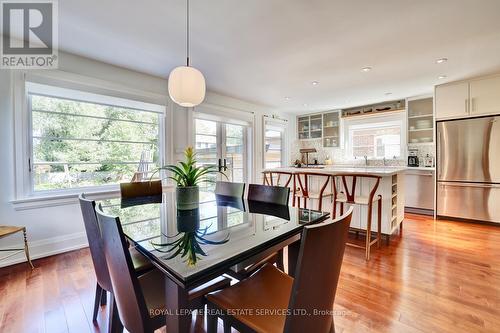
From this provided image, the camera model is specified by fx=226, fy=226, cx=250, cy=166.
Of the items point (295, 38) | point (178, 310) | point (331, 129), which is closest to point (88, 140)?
point (295, 38)

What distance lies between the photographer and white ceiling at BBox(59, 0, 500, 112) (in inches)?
74.2

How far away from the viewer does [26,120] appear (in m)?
2.50

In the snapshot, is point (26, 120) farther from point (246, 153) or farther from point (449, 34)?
point (449, 34)

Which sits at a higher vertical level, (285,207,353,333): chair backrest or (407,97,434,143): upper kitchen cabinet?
(407,97,434,143): upper kitchen cabinet

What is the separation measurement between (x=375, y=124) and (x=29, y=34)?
5966 millimetres

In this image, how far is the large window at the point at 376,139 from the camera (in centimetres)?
503

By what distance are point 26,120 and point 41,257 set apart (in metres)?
1.55

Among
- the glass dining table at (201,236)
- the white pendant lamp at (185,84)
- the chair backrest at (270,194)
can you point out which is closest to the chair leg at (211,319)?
the glass dining table at (201,236)

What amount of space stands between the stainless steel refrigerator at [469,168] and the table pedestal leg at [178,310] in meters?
4.76

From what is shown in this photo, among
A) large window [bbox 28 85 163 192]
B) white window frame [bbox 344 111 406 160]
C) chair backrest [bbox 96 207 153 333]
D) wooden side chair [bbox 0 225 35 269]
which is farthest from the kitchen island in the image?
wooden side chair [bbox 0 225 35 269]

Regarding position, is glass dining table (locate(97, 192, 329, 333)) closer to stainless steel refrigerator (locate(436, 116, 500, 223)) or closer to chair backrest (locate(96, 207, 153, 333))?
chair backrest (locate(96, 207, 153, 333))

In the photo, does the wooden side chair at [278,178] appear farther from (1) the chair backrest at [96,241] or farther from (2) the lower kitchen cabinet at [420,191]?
(2) the lower kitchen cabinet at [420,191]

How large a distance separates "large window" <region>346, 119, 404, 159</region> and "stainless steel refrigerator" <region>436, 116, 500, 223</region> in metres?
1.07

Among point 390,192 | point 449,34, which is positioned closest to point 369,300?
point 390,192
